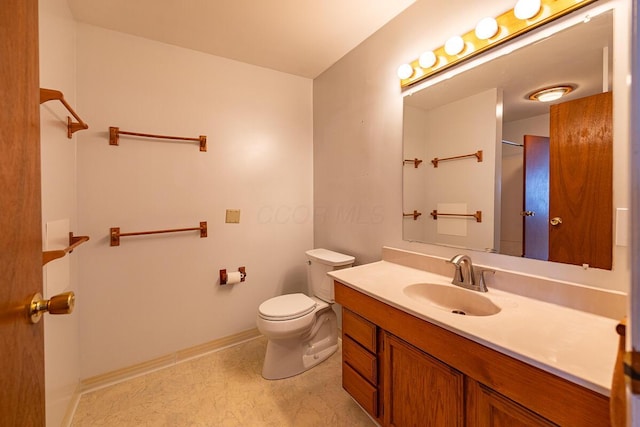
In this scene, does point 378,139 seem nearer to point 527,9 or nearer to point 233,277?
point 527,9

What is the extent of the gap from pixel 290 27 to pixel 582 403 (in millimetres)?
2268

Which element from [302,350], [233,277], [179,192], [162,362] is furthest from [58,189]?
[302,350]

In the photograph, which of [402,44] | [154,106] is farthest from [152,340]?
[402,44]

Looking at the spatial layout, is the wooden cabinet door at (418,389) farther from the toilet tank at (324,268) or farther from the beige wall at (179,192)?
the beige wall at (179,192)

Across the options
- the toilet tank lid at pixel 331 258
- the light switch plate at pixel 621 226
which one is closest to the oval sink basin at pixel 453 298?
the light switch plate at pixel 621 226

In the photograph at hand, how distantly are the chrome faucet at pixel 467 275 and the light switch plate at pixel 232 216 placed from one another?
1668 mm

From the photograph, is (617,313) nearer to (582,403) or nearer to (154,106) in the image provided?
(582,403)

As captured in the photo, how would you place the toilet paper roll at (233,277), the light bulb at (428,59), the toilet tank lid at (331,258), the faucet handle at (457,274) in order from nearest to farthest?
the faucet handle at (457,274) → the light bulb at (428,59) → the toilet tank lid at (331,258) → the toilet paper roll at (233,277)

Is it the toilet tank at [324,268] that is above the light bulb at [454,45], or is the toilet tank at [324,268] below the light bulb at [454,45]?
below

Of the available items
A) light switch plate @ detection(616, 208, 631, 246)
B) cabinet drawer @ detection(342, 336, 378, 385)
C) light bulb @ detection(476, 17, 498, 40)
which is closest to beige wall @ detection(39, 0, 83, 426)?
cabinet drawer @ detection(342, 336, 378, 385)

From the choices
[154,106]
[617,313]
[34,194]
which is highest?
[154,106]

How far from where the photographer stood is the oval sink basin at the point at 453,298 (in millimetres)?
1209

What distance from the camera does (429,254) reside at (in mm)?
1612

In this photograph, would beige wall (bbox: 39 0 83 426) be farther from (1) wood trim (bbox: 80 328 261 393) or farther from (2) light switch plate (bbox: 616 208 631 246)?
(2) light switch plate (bbox: 616 208 631 246)
